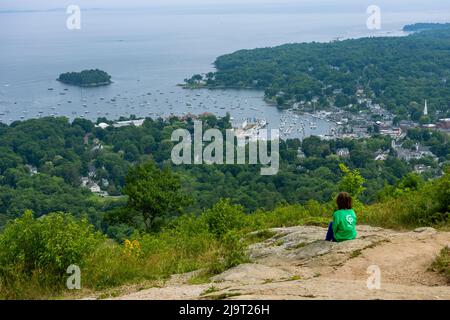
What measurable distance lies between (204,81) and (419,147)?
1183 inches

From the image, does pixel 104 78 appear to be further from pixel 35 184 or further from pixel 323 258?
pixel 323 258

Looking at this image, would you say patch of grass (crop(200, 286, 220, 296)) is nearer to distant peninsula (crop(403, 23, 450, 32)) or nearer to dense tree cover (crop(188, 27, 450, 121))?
dense tree cover (crop(188, 27, 450, 121))

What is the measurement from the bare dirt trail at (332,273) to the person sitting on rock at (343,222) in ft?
0.30

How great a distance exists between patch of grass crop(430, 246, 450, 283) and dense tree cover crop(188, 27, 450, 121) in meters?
36.7

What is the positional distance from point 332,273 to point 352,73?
176 feet

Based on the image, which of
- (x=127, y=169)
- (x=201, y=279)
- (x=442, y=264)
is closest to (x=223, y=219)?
(x=201, y=279)

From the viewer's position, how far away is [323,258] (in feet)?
15.6

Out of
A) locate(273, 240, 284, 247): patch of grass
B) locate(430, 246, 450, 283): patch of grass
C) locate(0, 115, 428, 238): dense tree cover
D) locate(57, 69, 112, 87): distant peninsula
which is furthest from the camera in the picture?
locate(57, 69, 112, 87): distant peninsula

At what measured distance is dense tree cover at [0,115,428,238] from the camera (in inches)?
854

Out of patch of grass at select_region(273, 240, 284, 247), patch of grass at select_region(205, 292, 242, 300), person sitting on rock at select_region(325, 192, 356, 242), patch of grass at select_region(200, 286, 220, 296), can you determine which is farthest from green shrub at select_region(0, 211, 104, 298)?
person sitting on rock at select_region(325, 192, 356, 242)

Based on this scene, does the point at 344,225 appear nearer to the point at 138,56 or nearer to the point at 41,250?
the point at 41,250

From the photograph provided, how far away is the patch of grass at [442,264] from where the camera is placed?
13.9 feet

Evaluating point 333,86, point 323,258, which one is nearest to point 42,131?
point 333,86

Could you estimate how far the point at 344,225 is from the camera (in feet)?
16.2
